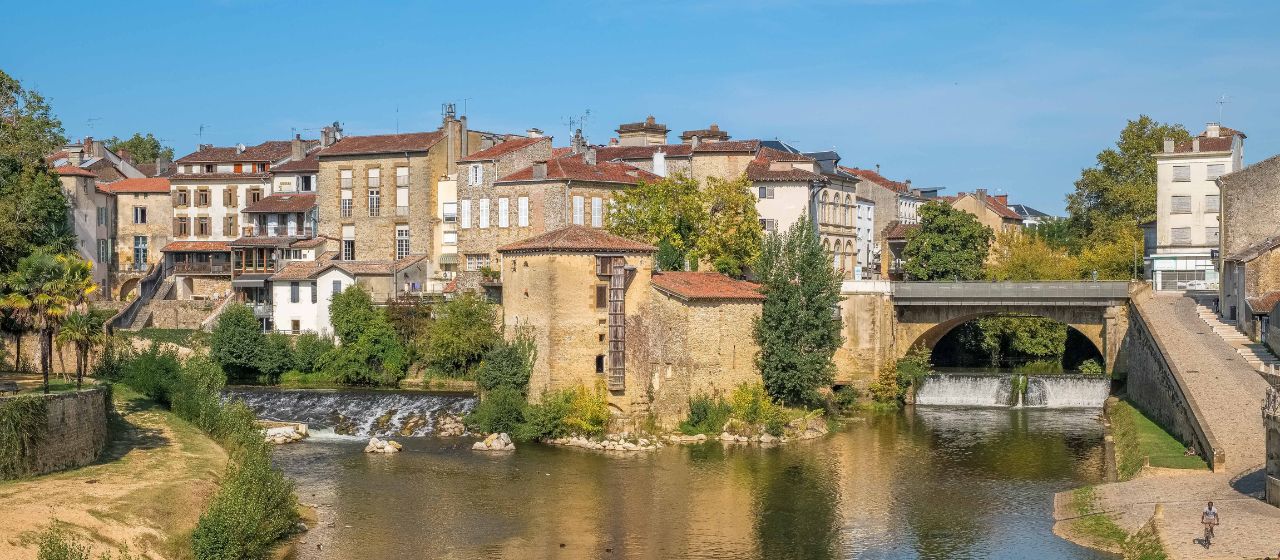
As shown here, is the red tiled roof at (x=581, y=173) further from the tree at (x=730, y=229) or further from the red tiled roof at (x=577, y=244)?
the red tiled roof at (x=577, y=244)

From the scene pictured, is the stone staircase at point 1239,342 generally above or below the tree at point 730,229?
below

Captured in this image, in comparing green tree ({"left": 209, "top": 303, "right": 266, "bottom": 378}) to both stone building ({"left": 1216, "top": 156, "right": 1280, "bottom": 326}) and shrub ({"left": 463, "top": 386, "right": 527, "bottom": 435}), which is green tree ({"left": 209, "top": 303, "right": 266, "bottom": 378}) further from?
stone building ({"left": 1216, "top": 156, "right": 1280, "bottom": 326})

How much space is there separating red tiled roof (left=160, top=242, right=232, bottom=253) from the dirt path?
38.6 m

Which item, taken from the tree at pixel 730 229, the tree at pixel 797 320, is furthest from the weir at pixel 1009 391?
the tree at pixel 730 229

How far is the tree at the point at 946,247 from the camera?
251 ft

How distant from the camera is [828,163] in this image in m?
84.6

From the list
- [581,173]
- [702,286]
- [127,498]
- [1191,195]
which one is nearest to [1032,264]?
[1191,195]

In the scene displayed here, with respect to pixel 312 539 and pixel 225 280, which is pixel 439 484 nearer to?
pixel 312 539

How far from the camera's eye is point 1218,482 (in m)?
38.3

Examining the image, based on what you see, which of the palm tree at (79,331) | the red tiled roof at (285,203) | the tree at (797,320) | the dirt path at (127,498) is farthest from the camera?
the red tiled roof at (285,203)

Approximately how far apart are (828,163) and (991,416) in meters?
28.9

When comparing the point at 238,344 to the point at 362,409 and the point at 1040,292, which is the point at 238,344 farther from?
the point at 1040,292

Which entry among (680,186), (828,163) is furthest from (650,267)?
(828,163)

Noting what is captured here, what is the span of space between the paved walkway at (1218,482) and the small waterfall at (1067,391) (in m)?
5.83
